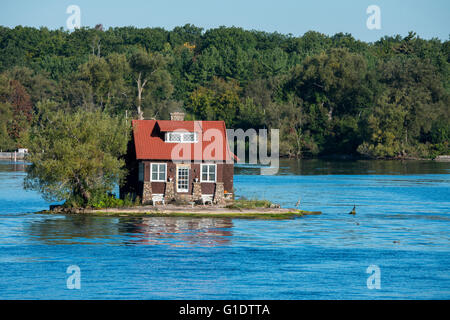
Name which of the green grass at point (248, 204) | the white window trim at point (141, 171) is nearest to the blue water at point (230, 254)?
the green grass at point (248, 204)

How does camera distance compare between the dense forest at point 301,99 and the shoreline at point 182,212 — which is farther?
the dense forest at point 301,99

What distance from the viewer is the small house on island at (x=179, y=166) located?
59.6 meters

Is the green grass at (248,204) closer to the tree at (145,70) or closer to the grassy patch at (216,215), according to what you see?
the grassy patch at (216,215)

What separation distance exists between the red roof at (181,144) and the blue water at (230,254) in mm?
5055

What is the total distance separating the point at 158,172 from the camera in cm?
5959

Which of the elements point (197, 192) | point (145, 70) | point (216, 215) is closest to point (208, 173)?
point (197, 192)

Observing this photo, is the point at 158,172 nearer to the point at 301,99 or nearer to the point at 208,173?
the point at 208,173

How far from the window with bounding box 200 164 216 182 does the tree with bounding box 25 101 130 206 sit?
623cm

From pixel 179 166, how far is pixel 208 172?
7.61ft

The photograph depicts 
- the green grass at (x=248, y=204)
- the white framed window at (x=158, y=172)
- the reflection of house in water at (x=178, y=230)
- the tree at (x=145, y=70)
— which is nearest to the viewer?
the reflection of house in water at (x=178, y=230)

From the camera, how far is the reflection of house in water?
50.6 meters

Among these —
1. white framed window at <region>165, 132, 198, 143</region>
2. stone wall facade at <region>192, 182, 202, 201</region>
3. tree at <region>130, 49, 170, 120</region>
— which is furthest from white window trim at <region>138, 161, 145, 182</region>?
tree at <region>130, 49, 170, 120</region>
